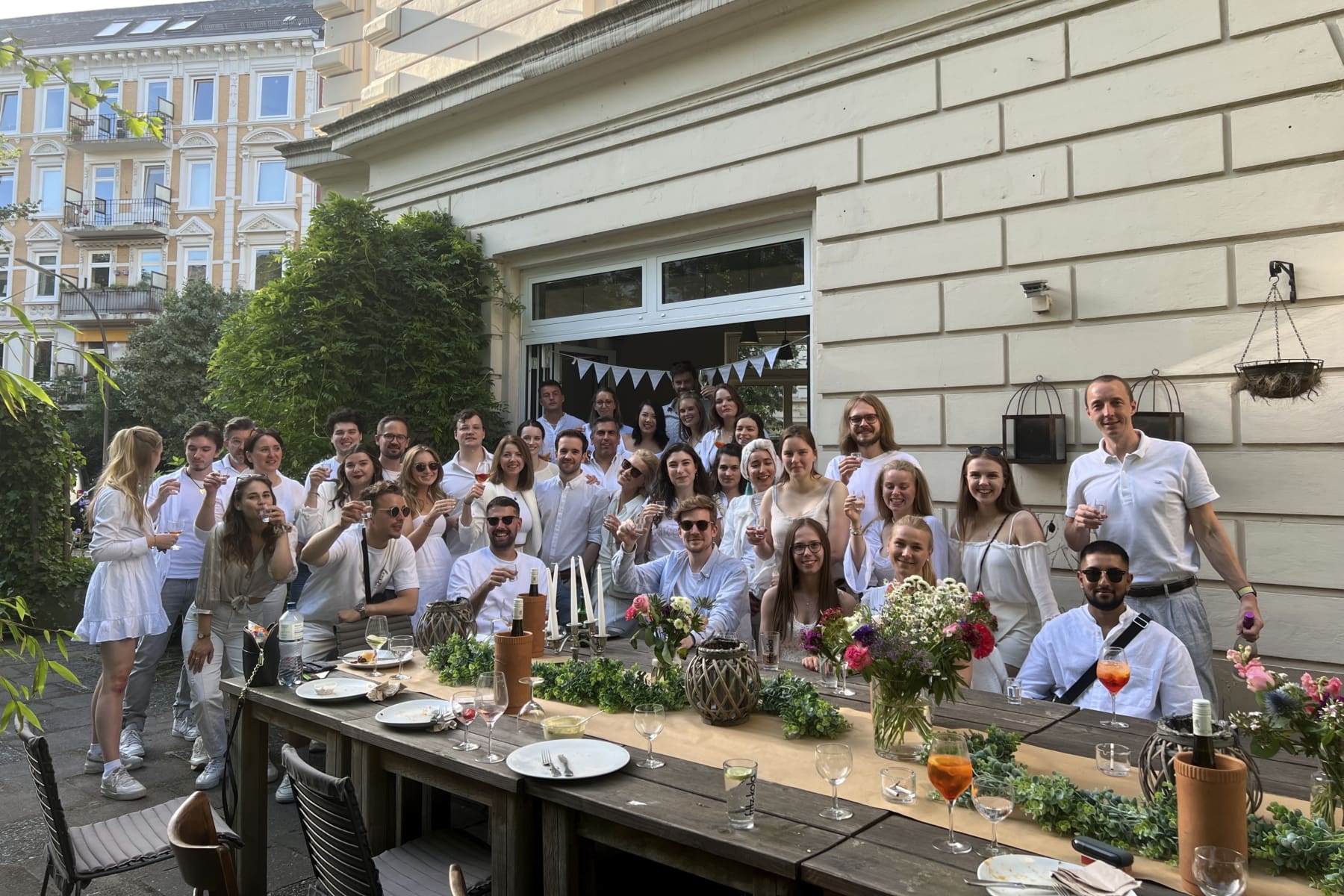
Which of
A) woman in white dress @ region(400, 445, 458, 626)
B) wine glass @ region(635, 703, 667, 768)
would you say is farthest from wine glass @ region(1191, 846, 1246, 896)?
woman in white dress @ region(400, 445, 458, 626)

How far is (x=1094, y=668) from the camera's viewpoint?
3.69 metres

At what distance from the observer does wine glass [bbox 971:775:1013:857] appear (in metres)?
2.08

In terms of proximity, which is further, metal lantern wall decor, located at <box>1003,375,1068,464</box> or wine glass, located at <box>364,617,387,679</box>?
metal lantern wall decor, located at <box>1003,375,1068,464</box>

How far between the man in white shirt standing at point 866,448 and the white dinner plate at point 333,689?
10.7ft

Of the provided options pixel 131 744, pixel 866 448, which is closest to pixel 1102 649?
pixel 866 448

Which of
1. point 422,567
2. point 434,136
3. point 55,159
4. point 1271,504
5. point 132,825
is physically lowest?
point 132,825

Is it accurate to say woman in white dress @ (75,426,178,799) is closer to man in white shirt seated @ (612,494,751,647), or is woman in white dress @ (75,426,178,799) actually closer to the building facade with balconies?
man in white shirt seated @ (612,494,751,647)

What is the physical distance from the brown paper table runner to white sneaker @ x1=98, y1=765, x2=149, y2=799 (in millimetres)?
2619

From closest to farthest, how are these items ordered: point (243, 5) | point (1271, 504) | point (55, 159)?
point (1271, 504)
point (55, 159)
point (243, 5)

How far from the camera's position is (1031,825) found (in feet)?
7.42

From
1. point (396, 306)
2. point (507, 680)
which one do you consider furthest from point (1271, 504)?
point (396, 306)

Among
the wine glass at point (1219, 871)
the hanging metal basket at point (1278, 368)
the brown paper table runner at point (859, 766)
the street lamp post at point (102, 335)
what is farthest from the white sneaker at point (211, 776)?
the hanging metal basket at point (1278, 368)

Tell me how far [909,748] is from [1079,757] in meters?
0.54

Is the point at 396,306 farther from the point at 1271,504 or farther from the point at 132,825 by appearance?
the point at 1271,504
